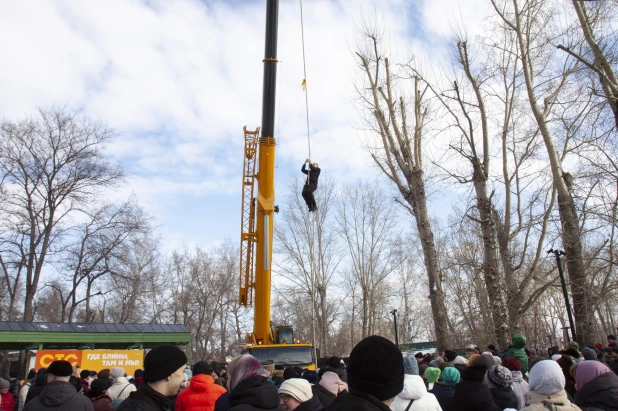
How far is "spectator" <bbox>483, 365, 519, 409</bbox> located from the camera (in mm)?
4762

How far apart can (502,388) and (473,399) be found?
801mm

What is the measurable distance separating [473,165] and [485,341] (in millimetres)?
6205

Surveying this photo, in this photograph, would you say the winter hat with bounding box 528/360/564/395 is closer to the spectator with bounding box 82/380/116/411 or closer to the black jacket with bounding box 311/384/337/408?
the black jacket with bounding box 311/384/337/408

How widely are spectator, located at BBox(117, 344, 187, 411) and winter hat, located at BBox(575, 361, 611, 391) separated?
3274 mm

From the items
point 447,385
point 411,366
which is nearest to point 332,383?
point 411,366

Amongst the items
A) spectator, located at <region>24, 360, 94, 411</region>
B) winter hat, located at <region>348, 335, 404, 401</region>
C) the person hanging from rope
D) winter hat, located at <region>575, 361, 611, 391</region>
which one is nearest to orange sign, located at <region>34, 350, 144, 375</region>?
the person hanging from rope

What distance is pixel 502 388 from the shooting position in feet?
15.8

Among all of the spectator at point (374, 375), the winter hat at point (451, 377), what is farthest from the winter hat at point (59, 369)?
the winter hat at point (451, 377)

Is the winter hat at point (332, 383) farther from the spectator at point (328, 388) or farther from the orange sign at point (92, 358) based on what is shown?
the orange sign at point (92, 358)

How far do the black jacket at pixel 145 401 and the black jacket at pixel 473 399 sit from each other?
8.13ft

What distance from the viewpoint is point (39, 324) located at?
67.3 ft

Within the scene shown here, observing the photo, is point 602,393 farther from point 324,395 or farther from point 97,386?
point 97,386

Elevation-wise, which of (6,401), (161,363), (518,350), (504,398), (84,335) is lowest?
(6,401)

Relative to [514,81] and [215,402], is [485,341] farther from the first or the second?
[215,402]
